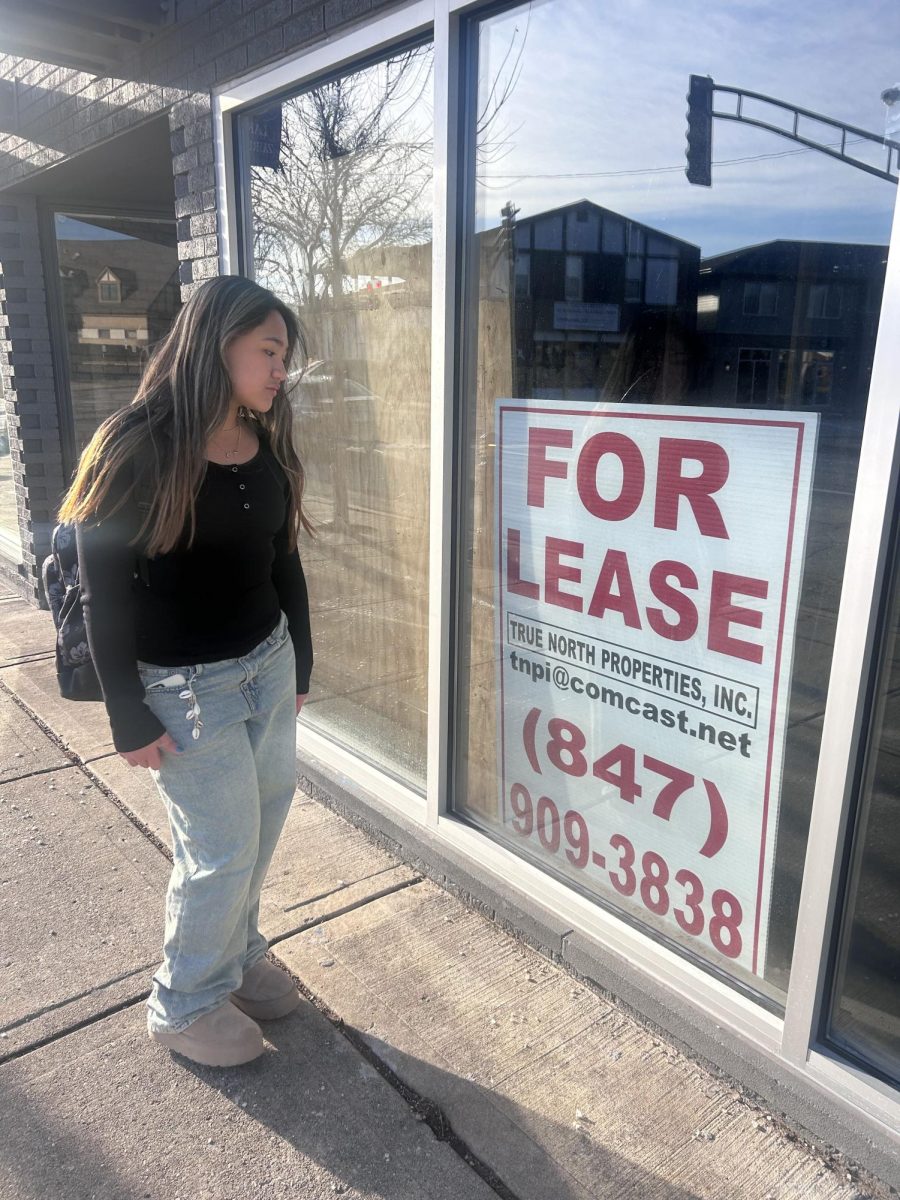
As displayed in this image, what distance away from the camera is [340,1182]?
1.93 metres

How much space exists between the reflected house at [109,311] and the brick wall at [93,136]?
0.24 m

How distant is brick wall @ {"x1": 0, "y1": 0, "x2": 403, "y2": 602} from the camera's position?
3.17 metres

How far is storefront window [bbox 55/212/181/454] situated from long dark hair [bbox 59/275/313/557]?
14.6 feet

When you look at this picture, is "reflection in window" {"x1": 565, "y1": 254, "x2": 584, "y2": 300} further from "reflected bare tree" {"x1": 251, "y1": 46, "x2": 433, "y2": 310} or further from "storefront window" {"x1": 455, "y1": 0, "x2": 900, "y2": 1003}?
"reflected bare tree" {"x1": 251, "y1": 46, "x2": 433, "y2": 310}

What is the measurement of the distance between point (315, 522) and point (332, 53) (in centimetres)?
158

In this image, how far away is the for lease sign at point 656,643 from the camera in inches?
80.4

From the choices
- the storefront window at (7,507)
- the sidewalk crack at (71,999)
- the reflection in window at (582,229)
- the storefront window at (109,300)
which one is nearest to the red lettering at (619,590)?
the reflection in window at (582,229)

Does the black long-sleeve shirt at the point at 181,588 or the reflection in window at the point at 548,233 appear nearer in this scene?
the black long-sleeve shirt at the point at 181,588

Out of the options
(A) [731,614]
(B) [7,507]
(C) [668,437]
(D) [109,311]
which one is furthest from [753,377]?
(B) [7,507]

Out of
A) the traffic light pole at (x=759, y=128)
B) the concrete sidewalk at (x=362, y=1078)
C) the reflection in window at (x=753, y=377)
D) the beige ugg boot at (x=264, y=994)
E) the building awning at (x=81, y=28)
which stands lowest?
the concrete sidewalk at (x=362, y=1078)

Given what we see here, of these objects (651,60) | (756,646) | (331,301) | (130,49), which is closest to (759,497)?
(756,646)

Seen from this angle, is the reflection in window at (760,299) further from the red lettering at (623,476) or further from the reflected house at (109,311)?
the reflected house at (109,311)

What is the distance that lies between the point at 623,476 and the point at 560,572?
35 centimetres

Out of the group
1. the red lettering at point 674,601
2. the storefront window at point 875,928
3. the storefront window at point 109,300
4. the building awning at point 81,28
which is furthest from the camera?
the storefront window at point 109,300
